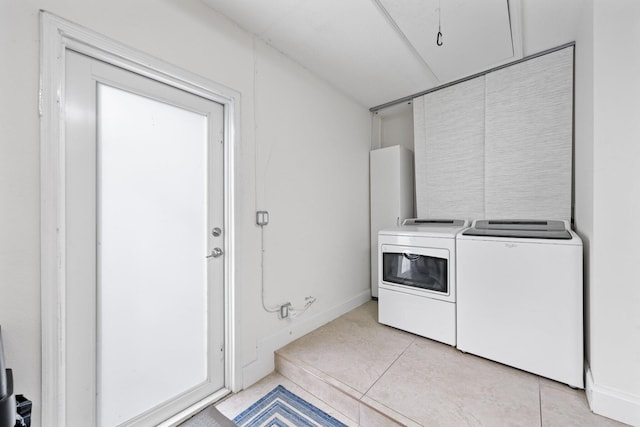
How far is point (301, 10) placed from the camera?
1.70m

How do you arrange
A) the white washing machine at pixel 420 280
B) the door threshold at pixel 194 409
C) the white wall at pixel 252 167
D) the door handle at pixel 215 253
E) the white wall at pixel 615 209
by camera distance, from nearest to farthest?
the white wall at pixel 252 167 < the white wall at pixel 615 209 < the door threshold at pixel 194 409 < the door handle at pixel 215 253 < the white washing machine at pixel 420 280

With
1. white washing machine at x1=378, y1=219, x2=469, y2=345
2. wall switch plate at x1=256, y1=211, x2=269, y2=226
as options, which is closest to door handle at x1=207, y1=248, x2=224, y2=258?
wall switch plate at x1=256, y1=211, x2=269, y2=226

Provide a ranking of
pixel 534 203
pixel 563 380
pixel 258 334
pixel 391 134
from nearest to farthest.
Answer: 1. pixel 563 380
2. pixel 258 334
3. pixel 534 203
4. pixel 391 134

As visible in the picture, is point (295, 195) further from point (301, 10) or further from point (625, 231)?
point (625, 231)

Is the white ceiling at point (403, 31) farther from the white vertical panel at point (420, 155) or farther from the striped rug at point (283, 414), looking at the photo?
the striped rug at point (283, 414)

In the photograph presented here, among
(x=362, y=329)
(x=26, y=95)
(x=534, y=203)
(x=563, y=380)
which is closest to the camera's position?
(x=26, y=95)

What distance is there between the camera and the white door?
1.25 metres

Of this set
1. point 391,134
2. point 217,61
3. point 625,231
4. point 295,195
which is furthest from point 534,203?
point 217,61

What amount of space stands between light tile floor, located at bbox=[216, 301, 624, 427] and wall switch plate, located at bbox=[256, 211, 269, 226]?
1.01 meters

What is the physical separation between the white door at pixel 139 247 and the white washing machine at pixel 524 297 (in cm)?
184

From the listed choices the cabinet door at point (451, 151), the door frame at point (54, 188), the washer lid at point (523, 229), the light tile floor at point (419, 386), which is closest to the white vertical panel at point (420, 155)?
the cabinet door at point (451, 151)

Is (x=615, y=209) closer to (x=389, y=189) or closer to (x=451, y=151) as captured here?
(x=451, y=151)

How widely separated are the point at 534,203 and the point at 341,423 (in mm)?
2262

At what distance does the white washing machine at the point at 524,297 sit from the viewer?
5.34ft
